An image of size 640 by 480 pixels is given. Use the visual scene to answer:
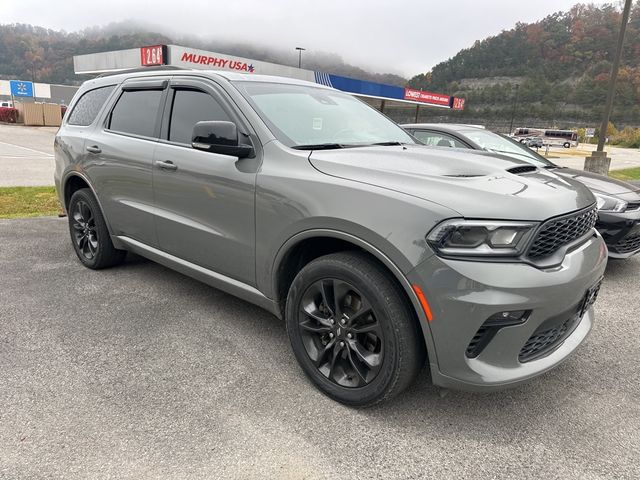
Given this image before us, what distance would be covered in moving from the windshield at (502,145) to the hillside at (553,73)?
264ft

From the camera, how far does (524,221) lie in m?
2.14

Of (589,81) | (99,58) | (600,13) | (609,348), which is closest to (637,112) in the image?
(589,81)

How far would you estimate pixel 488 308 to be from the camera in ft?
6.77

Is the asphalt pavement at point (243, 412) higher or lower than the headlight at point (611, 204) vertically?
lower

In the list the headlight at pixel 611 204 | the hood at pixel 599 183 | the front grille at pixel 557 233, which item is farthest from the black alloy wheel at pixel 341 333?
the headlight at pixel 611 204

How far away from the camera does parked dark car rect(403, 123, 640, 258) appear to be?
15.4ft

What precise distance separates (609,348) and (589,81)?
109 metres

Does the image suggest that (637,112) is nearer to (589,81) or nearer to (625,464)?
(589,81)

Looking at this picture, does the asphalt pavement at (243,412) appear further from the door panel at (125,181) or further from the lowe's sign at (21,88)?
Result: the lowe's sign at (21,88)

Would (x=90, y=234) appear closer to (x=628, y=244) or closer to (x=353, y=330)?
(x=353, y=330)

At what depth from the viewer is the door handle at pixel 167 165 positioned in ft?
11.1

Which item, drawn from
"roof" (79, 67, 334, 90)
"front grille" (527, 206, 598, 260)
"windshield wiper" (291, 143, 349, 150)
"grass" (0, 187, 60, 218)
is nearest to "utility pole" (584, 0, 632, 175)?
"roof" (79, 67, 334, 90)

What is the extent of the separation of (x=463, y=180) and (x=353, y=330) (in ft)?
3.13

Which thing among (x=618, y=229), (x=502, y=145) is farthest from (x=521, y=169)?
(x=502, y=145)
